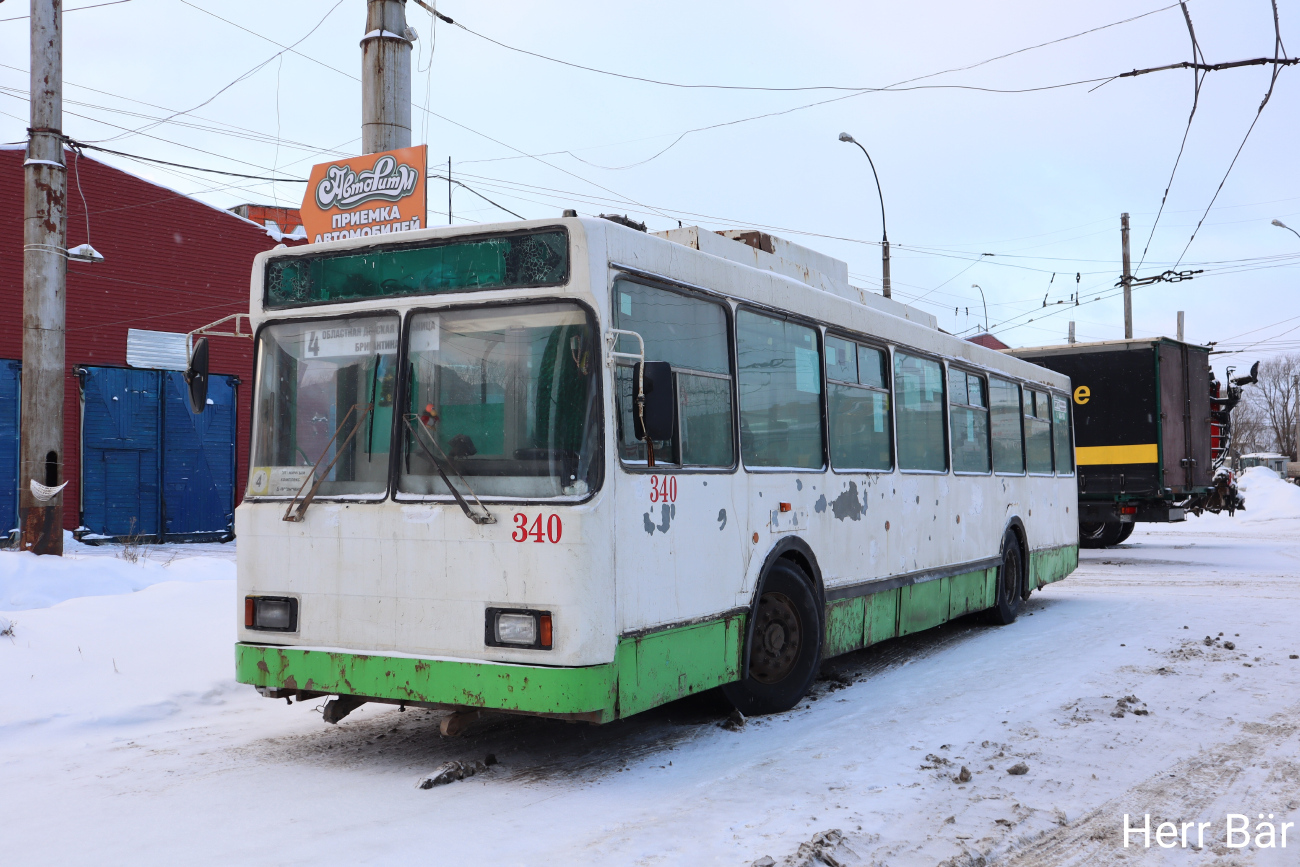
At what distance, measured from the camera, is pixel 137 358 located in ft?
76.6

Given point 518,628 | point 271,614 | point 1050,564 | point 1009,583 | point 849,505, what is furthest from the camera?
point 1050,564


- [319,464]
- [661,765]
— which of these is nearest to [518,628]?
[661,765]

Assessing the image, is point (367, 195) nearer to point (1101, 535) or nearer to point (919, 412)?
point (919, 412)

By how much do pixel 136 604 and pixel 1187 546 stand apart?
21.8 meters

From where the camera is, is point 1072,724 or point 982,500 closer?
point 1072,724

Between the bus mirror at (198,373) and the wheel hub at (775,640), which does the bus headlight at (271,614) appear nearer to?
the bus mirror at (198,373)

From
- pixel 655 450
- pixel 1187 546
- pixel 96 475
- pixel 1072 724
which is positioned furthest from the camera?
pixel 1187 546

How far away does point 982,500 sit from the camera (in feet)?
37.4

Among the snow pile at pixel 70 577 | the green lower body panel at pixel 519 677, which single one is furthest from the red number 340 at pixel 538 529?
the snow pile at pixel 70 577

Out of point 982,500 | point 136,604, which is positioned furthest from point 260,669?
point 982,500

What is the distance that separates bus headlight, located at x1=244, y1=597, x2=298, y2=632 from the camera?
6.09 m

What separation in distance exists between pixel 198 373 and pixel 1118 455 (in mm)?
17743

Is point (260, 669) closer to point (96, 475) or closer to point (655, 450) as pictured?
point (655, 450)

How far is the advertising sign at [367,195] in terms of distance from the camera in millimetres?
12148
